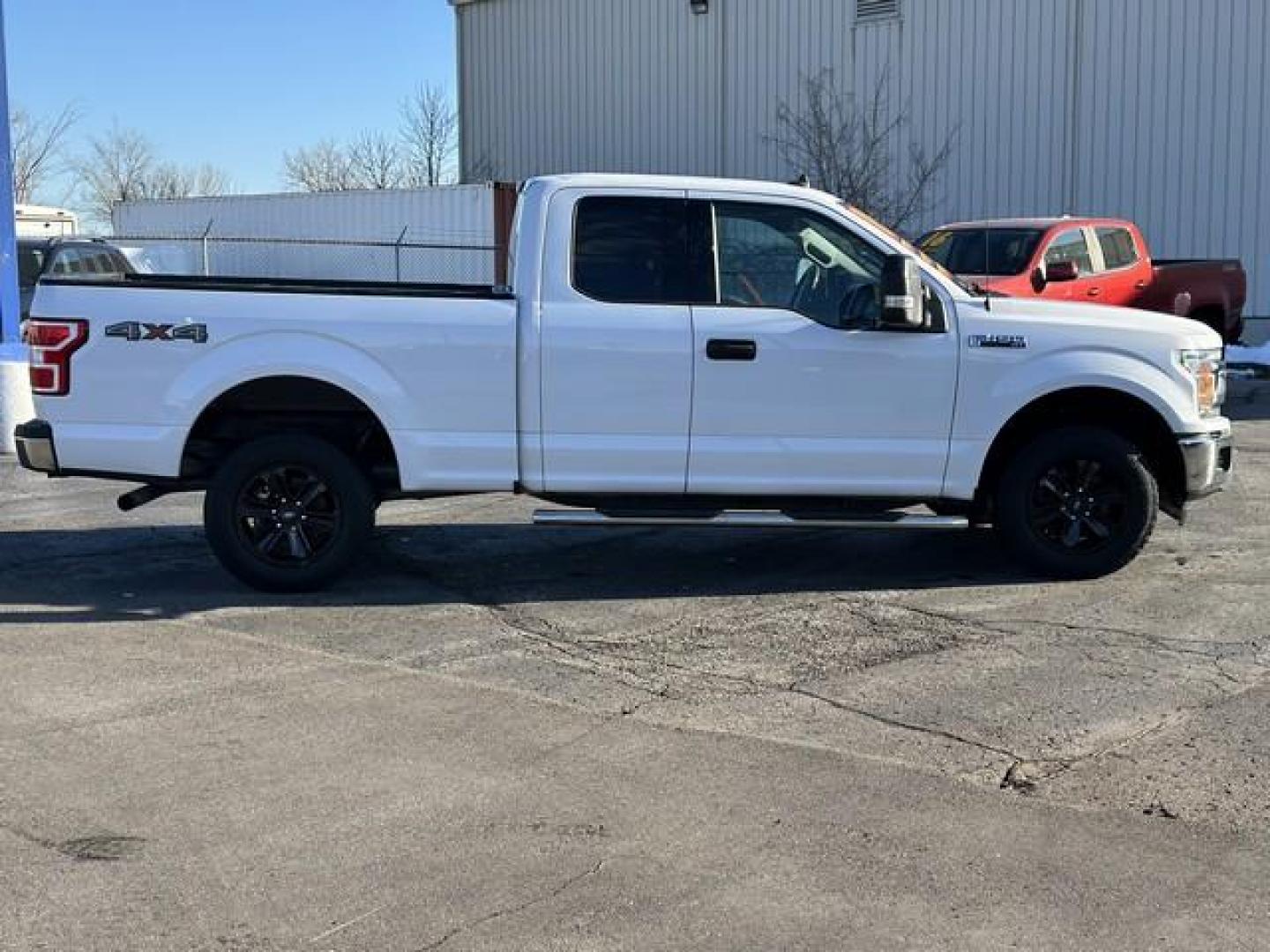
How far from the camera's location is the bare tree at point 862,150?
2564 centimetres

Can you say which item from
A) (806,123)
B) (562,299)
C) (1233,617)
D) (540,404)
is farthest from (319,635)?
(806,123)

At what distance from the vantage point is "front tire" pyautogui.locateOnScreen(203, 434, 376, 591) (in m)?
7.06

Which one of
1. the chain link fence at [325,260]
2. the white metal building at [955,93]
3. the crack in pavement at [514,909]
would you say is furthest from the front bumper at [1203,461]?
the chain link fence at [325,260]

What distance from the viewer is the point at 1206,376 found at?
24.3 feet

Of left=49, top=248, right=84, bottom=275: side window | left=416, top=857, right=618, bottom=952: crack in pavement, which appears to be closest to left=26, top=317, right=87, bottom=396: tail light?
left=416, top=857, right=618, bottom=952: crack in pavement

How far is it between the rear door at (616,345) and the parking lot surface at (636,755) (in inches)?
29.6

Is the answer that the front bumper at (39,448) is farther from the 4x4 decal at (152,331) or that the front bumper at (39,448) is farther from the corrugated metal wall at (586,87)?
the corrugated metal wall at (586,87)

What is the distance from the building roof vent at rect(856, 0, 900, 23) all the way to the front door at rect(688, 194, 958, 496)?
65.3ft

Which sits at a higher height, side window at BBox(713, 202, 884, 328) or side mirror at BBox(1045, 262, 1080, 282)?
side mirror at BBox(1045, 262, 1080, 282)

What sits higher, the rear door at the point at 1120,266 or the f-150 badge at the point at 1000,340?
the rear door at the point at 1120,266

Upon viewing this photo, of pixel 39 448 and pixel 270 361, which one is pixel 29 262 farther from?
pixel 270 361

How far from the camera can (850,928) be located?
11.9 feet

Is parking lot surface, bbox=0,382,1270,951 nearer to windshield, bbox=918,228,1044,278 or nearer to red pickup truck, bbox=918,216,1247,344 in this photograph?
red pickup truck, bbox=918,216,1247,344

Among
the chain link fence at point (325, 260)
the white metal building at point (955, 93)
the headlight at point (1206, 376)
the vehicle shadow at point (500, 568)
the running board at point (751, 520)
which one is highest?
the white metal building at point (955, 93)
